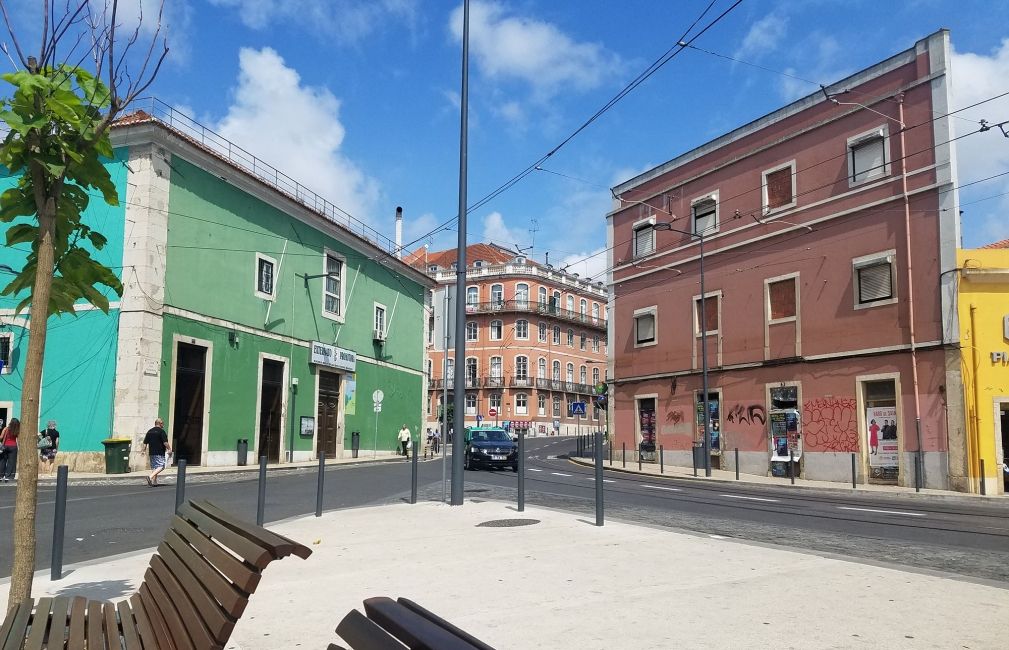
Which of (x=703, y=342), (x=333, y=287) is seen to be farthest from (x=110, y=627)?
(x=333, y=287)

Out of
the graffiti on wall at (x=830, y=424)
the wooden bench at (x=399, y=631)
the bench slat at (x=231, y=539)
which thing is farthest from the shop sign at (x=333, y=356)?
the wooden bench at (x=399, y=631)

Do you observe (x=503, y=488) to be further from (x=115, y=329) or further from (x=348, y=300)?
(x=348, y=300)

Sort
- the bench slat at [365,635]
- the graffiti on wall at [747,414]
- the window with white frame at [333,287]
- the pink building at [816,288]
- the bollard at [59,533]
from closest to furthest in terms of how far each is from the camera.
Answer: the bench slat at [365,635] → the bollard at [59,533] → the pink building at [816,288] → the graffiti on wall at [747,414] → the window with white frame at [333,287]

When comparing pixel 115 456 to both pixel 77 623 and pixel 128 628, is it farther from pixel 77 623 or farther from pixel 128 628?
pixel 128 628

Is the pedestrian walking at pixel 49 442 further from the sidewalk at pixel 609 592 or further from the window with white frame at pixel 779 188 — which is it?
the window with white frame at pixel 779 188

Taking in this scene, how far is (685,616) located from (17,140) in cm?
467

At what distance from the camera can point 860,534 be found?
32.4ft

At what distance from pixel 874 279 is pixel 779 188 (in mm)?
4929

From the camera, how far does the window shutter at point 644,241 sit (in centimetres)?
3189

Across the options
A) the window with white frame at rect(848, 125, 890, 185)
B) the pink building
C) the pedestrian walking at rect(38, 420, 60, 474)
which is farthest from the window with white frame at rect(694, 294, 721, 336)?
the pedestrian walking at rect(38, 420, 60, 474)

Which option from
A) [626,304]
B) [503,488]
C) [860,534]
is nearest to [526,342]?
[626,304]

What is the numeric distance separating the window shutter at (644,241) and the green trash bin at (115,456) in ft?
67.3

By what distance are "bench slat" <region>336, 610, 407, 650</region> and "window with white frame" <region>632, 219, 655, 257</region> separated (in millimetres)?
30470

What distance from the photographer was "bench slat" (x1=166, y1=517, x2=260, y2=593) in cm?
254
